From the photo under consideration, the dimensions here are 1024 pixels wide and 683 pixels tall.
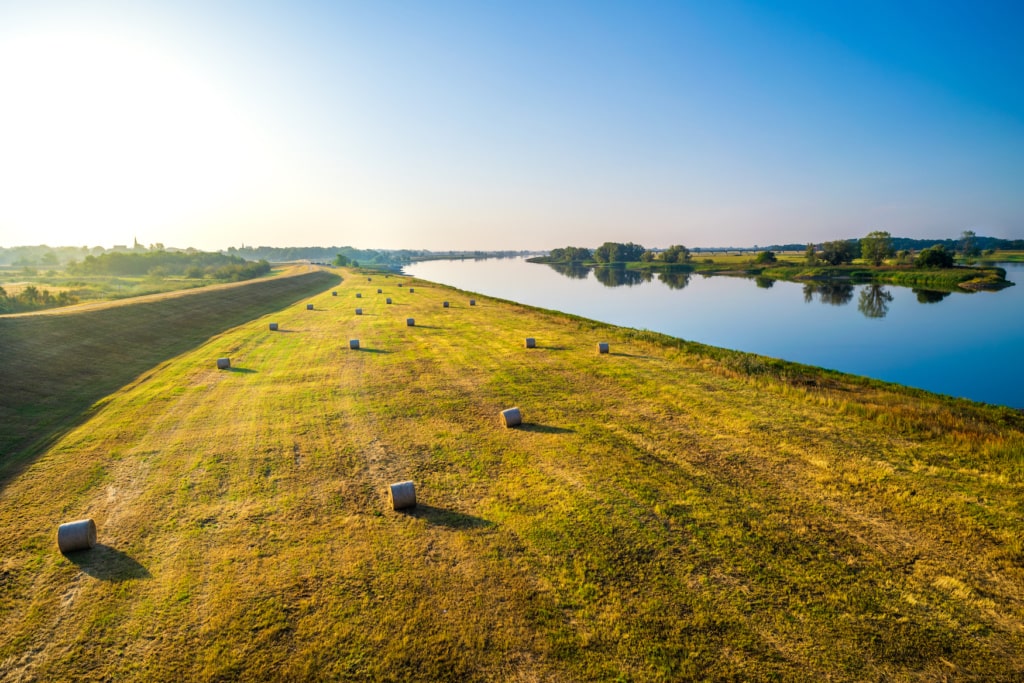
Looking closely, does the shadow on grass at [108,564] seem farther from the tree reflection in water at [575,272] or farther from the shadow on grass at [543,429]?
the tree reflection in water at [575,272]

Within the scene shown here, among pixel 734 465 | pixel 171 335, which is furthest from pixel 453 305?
pixel 734 465

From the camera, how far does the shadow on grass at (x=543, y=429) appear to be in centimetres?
1181

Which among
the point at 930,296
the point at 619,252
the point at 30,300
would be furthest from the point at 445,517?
the point at 619,252

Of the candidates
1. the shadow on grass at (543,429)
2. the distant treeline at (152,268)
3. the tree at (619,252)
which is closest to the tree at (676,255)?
the tree at (619,252)

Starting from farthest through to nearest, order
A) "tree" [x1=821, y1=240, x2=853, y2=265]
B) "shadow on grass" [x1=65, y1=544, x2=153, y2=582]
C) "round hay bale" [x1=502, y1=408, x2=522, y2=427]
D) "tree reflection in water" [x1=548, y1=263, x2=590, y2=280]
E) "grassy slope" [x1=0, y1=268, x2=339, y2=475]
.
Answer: "tree reflection in water" [x1=548, y1=263, x2=590, y2=280] → "tree" [x1=821, y1=240, x2=853, y2=265] → "grassy slope" [x1=0, y1=268, x2=339, y2=475] → "round hay bale" [x1=502, y1=408, x2=522, y2=427] → "shadow on grass" [x1=65, y1=544, x2=153, y2=582]

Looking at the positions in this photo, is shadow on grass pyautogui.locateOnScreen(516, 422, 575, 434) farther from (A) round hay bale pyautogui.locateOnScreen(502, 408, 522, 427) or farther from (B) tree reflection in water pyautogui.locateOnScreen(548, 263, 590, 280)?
(B) tree reflection in water pyautogui.locateOnScreen(548, 263, 590, 280)

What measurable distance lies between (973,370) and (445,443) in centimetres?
3433

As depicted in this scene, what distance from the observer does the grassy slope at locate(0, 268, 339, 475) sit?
12695mm

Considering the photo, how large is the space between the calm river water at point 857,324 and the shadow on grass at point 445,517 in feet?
91.6

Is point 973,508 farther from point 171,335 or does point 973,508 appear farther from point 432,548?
point 171,335

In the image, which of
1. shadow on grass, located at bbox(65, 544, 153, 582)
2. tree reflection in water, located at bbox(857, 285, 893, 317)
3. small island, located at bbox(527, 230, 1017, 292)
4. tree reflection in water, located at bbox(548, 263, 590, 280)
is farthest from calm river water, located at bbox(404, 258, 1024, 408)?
tree reflection in water, located at bbox(548, 263, 590, 280)

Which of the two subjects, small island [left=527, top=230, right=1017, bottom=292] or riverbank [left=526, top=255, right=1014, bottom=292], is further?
small island [left=527, top=230, right=1017, bottom=292]

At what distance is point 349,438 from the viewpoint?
1160 centimetres

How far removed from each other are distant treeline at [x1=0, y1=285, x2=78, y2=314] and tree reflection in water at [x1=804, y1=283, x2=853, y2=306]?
263 ft
